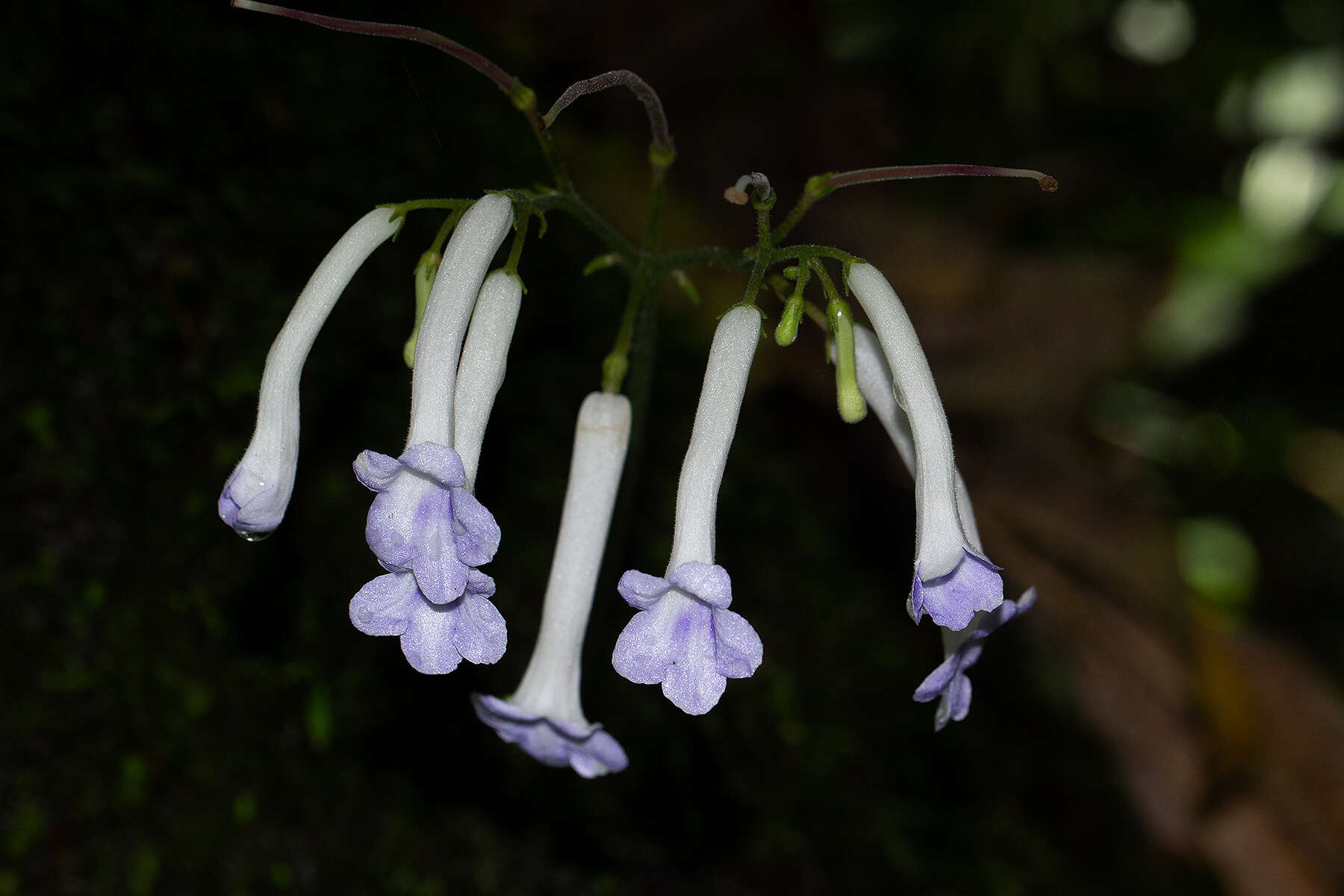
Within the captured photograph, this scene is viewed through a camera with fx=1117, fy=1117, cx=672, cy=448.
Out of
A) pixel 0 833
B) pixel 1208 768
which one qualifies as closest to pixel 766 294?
pixel 1208 768

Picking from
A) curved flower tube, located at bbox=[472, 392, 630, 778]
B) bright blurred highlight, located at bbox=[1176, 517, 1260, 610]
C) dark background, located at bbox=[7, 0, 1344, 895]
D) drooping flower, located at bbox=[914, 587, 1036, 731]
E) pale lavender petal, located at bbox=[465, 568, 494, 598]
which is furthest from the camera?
bright blurred highlight, located at bbox=[1176, 517, 1260, 610]

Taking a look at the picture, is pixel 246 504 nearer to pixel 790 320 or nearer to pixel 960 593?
pixel 790 320

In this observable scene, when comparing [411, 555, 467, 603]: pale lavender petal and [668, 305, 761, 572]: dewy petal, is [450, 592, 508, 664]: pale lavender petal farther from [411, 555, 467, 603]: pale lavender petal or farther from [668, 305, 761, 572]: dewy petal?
[668, 305, 761, 572]: dewy petal

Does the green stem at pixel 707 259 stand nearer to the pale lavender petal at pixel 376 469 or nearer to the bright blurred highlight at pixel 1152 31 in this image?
the pale lavender petal at pixel 376 469

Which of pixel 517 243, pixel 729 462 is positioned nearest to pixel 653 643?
pixel 517 243

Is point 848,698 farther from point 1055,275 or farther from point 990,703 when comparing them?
point 1055,275

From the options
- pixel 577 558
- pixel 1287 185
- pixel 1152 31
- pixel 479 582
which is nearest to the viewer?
pixel 479 582

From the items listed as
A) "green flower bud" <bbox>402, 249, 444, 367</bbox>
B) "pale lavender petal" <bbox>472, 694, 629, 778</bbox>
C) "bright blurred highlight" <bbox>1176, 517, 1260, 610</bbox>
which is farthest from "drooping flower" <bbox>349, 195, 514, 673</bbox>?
"bright blurred highlight" <bbox>1176, 517, 1260, 610</bbox>

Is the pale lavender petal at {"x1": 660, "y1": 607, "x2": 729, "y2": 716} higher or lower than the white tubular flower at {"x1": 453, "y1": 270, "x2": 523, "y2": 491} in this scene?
lower
